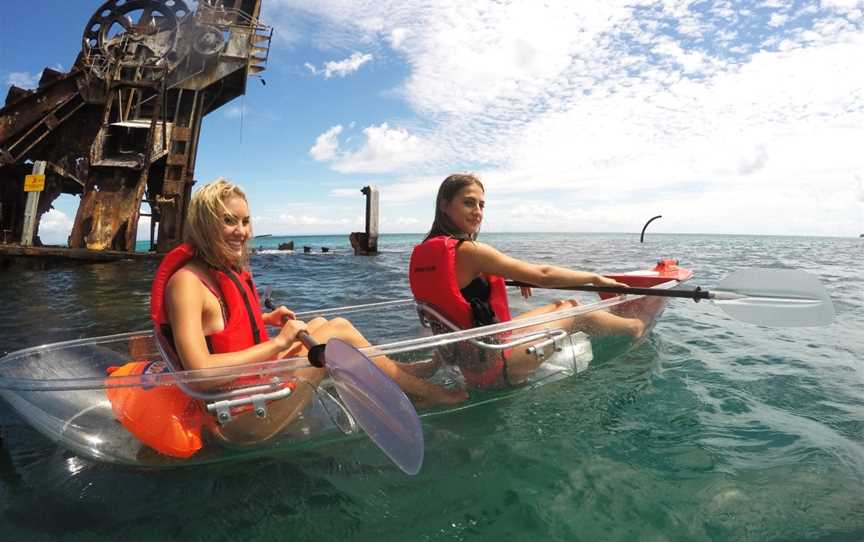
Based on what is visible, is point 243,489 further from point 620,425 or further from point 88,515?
point 620,425

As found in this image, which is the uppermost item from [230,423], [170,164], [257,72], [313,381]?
[257,72]

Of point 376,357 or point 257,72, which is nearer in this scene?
point 376,357

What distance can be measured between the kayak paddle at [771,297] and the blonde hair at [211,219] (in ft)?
8.46

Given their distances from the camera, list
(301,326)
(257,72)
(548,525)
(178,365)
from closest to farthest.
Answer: (548,525) < (178,365) < (301,326) < (257,72)

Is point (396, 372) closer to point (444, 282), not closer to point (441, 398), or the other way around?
point (441, 398)

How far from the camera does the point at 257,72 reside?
18.4 m

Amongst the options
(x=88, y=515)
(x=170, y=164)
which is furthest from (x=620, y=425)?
(x=170, y=164)

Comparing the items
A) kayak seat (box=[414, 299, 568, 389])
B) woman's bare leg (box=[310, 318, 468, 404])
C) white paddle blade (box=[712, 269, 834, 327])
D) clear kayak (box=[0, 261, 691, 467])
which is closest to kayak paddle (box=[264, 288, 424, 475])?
clear kayak (box=[0, 261, 691, 467])

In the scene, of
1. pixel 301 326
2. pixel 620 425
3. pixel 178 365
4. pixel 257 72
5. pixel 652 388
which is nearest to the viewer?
pixel 178 365

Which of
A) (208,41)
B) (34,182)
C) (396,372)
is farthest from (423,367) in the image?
(208,41)

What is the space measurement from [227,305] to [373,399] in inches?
37.0

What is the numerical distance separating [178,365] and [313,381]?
0.71 metres

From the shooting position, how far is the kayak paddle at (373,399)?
7.98 feet

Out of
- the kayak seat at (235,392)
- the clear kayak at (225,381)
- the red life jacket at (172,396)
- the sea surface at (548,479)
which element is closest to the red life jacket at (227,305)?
the red life jacket at (172,396)
